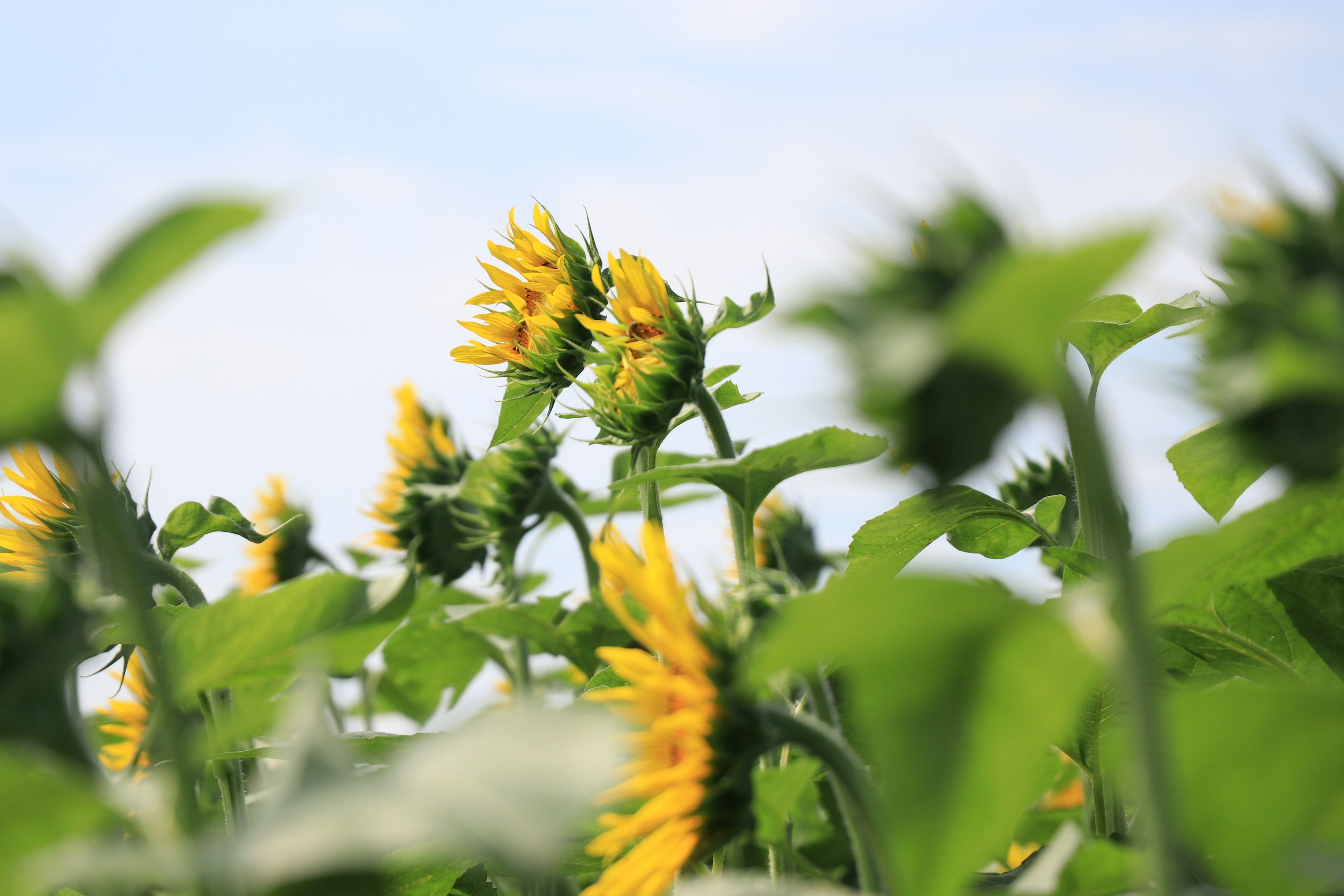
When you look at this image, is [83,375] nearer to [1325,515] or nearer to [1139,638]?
[1139,638]

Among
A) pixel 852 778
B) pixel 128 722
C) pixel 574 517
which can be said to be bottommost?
pixel 128 722

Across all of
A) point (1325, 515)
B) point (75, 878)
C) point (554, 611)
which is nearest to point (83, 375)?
A: point (75, 878)

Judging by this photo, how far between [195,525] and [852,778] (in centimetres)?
83

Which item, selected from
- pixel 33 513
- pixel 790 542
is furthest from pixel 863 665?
pixel 790 542

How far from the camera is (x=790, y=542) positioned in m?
1.96

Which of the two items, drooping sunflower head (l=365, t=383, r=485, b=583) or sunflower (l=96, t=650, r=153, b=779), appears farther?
drooping sunflower head (l=365, t=383, r=485, b=583)

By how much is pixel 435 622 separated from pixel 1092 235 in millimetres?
1001

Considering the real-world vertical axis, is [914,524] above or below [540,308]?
below

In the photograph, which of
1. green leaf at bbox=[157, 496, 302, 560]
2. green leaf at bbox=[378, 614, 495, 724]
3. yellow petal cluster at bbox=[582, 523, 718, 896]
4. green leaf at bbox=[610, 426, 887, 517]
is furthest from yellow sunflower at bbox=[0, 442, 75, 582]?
yellow petal cluster at bbox=[582, 523, 718, 896]

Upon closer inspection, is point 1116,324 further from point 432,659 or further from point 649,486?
point 432,659

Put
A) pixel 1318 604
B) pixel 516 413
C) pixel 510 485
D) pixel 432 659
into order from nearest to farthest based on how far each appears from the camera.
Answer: pixel 1318 604
pixel 516 413
pixel 510 485
pixel 432 659

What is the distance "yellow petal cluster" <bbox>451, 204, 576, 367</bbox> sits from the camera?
3.73ft

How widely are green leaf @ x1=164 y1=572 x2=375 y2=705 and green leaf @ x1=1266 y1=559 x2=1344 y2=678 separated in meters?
0.67

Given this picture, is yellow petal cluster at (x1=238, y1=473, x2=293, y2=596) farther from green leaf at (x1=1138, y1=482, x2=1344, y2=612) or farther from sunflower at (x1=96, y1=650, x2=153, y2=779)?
green leaf at (x1=1138, y1=482, x2=1344, y2=612)
